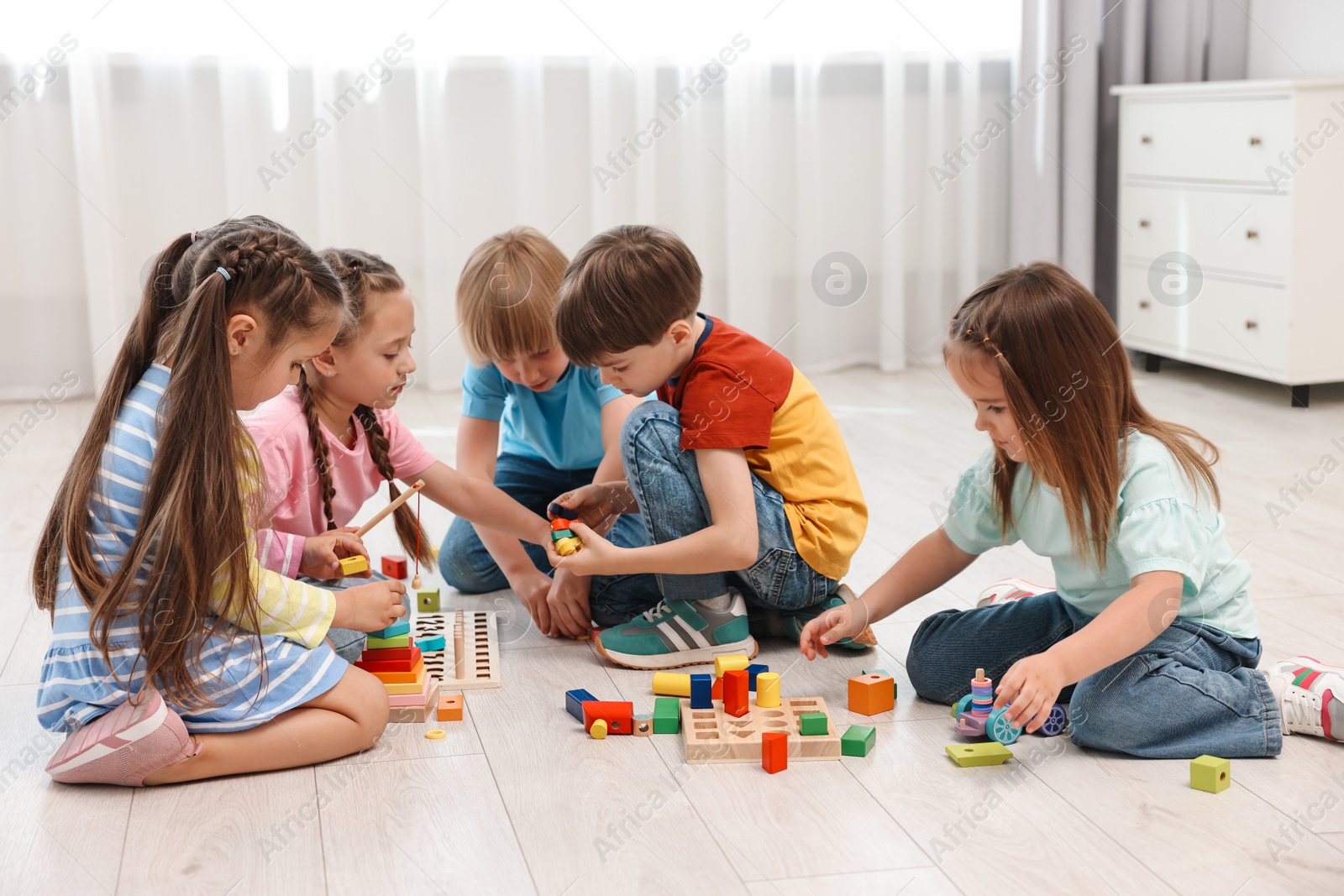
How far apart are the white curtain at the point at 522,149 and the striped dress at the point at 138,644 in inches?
83.2

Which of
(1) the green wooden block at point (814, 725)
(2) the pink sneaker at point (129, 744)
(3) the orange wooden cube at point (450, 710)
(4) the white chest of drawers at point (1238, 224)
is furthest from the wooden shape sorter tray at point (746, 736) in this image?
(4) the white chest of drawers at point (1238, 224)

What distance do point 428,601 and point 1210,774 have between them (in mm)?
974

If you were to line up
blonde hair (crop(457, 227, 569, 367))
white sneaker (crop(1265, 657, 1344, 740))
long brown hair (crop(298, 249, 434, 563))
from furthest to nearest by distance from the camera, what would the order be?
blonde hair (crop(457, 227, 569, 367)), long brown hair (crop(298, 249, 434, 563)), white sneaker (crop(1265, 657, 1344, 740))

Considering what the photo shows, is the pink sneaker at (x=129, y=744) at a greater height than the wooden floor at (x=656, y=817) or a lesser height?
greater

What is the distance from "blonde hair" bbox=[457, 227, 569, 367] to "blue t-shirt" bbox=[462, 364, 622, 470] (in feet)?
0.34

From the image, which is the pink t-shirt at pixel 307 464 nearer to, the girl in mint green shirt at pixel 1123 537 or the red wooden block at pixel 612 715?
the red wooden block at pixel 612 715

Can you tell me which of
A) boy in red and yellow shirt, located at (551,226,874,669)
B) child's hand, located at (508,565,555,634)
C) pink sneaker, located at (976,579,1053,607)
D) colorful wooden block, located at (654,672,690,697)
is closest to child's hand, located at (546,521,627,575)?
boy in red and yellow shirt, located at (551,226,874,669)

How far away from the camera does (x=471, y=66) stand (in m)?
3.20

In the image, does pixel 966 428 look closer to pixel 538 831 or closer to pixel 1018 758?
pixel 1018 758

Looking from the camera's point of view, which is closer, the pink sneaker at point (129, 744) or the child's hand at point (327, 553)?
the pink sneaker at point (129, 744)

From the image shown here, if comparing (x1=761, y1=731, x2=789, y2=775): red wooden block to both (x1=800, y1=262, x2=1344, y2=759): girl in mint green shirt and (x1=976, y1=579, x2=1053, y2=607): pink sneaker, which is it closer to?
(x1=800, y1=262, x2=1344, y2=759): girl in mint green shirt

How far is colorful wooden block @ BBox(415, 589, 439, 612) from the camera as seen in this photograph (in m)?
1.69

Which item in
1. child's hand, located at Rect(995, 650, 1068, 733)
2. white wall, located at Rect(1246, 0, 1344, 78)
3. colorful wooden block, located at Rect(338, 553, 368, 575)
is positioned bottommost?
child's hand, located at Rect(995, 650, 1068, 733)

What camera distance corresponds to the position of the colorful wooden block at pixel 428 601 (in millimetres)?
1688
